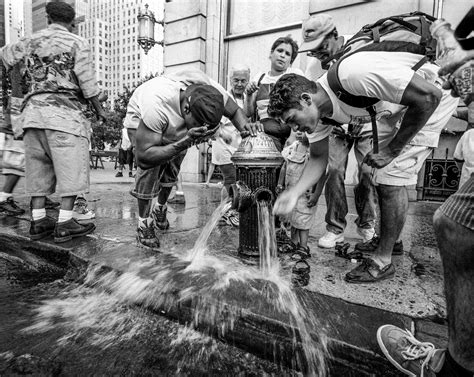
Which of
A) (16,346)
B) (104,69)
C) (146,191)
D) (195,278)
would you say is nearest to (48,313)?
(16,346)

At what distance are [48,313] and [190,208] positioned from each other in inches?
113

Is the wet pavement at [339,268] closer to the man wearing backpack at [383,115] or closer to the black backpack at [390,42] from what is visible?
the man wearing backpack at [383,115]

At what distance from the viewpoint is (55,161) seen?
293 cm

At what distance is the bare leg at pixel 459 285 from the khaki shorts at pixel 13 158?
4.41 m

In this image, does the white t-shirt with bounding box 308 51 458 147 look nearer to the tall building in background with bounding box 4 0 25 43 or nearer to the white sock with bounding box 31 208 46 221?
the white sock with bounding box 31 208 46 221

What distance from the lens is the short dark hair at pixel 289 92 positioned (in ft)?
6.60

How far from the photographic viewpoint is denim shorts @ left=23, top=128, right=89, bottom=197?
115 inches

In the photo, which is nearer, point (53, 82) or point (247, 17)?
point (53, 82)

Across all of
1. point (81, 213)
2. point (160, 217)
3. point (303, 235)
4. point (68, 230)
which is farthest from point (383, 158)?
point (81, 213)

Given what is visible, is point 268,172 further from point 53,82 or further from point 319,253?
point 53,82

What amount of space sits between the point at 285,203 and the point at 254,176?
0.31 meters

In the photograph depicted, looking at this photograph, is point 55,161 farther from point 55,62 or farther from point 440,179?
point 440,179

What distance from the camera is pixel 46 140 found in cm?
296

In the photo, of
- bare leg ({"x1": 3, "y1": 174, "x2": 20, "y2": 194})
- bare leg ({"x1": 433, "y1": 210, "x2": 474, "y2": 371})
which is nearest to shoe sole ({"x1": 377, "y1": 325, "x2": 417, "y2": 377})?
bare leg ({"x1": 433, "y1": 210, "x2": 474, "y2": 371})
